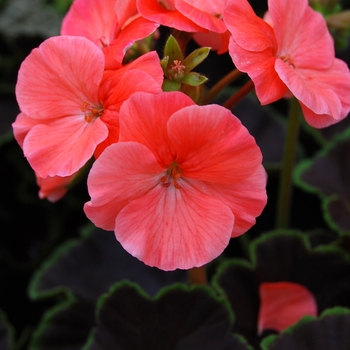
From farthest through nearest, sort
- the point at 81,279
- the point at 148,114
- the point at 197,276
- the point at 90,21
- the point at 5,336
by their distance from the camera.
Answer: the point at 81,279 → the point at 5,336 → the point at 197,276 → the point at 90,21 → the point at 148,114

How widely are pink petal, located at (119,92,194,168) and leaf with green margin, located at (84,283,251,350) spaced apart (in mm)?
348

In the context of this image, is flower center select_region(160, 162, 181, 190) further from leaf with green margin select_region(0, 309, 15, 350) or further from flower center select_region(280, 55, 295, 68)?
leaf with green margin select_region(0, 309, 15, 350)

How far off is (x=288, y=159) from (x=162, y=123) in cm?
52

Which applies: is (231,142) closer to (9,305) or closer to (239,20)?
(239,20)

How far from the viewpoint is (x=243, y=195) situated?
63 cm

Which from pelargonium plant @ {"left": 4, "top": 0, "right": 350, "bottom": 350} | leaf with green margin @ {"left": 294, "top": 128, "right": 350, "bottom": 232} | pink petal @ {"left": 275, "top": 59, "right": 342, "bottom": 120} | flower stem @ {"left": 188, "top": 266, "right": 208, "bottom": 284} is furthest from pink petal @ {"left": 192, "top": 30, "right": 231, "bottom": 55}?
leaf with green margin @ {"left": 294, "top": 128, "right": 350, "bottom": 232}

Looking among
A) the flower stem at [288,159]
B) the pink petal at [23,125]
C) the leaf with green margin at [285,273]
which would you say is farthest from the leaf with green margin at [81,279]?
the pink petal at [23,125]

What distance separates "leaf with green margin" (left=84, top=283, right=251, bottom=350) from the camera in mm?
827

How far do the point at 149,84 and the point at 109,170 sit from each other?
110 mm

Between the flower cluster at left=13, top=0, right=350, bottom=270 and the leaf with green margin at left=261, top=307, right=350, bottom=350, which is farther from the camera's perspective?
the leaf with green margin at left=261, top=307, right=350, bottom=350

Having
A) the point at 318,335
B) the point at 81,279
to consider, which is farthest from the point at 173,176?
the point at 81,279

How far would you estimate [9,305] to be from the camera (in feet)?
4.40

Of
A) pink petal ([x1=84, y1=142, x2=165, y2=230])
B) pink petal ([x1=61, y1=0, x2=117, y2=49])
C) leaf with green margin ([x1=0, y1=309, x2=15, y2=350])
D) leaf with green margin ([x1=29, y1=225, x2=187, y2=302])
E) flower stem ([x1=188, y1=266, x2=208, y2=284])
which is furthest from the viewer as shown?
leaf with green margin ([x1=29, y1=225, x2=187, y2=302])

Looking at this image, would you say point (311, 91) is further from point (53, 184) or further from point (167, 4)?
point (53, 184)
